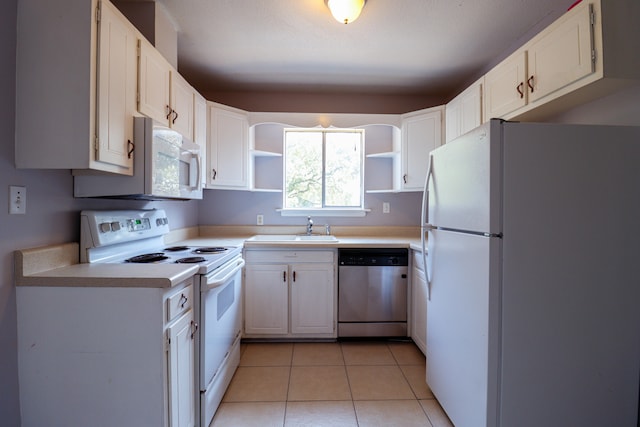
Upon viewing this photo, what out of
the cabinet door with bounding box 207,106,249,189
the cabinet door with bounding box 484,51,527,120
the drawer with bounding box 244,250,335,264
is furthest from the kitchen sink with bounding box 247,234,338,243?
the cabinet door with bounding box 484,51,527,120

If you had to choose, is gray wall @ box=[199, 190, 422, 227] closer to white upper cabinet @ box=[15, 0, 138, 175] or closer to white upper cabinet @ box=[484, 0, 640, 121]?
white upper cabinet @ box=[484, 0, 640, 121]

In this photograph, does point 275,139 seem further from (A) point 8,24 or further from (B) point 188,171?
(A) point 8,24

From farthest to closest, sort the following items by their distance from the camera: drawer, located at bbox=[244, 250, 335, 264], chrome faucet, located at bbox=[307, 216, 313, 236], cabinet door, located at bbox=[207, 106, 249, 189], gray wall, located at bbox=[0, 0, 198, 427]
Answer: chrome faucet, located at bbox=[307, 216, 313, 236] < cabinet door, located at bbox=[207, 106, 249, 189] < drawer, located at bbox=[244, 250, 335, 264] < gray wall, located at bbox=[0, 0, 198, 427]

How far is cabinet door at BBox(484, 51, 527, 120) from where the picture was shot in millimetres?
Answer: 1702

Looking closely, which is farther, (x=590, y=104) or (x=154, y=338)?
(x=590, y=104)

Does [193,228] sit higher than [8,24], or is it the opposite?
[8,24]

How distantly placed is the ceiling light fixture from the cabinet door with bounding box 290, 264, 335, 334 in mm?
1791

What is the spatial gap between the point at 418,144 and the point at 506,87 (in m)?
0.95

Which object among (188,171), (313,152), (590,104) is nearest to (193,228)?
(188,171)

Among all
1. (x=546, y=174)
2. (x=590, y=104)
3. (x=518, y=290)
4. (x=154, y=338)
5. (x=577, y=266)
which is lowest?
(x=154, y=338)

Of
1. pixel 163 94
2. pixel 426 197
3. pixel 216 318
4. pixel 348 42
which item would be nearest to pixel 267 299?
pixel 216 318

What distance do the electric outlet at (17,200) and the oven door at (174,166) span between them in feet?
1.54

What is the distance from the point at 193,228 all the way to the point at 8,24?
1964mm

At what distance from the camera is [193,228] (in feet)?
9.59
